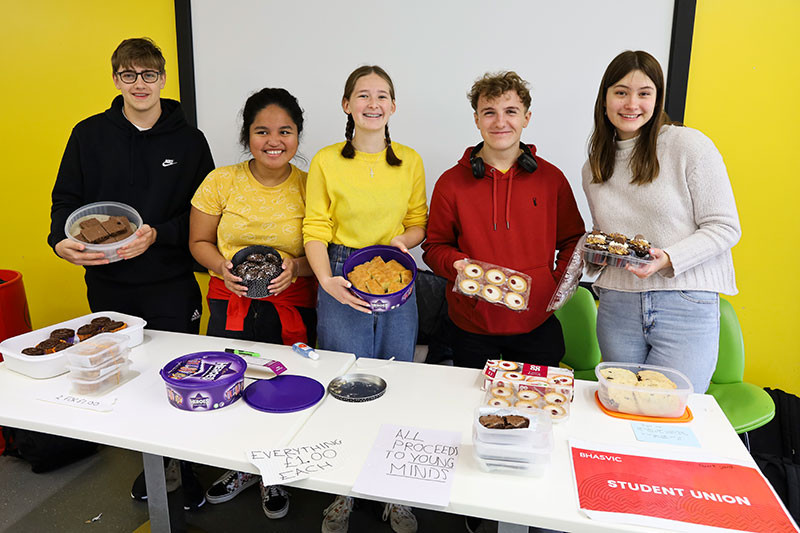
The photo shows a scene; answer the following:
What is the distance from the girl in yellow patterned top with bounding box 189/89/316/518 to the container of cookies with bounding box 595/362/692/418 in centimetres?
117

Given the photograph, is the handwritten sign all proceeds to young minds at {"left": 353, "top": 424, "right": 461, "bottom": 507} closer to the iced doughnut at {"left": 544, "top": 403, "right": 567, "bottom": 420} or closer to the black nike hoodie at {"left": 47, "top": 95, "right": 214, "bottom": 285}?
the iced doughnut at {"left": 544, "top": 403, "right": 567, "bottom": 420}

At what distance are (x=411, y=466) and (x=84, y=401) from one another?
984 mm

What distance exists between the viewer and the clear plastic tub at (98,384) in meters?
1.58

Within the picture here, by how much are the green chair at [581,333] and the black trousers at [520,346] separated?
58 cm

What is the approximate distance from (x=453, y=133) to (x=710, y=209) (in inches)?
56.4

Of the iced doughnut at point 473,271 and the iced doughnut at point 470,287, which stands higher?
the iced doughnut at point 473,271

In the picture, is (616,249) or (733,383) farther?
(733,383)

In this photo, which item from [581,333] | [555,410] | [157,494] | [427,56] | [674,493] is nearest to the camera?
[674,493]

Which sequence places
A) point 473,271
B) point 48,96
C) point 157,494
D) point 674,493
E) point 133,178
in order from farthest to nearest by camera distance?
point 48,96 < point 133,178 < point 473,271 < point 157,494 < point 674,493

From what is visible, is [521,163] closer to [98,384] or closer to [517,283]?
[517,283]

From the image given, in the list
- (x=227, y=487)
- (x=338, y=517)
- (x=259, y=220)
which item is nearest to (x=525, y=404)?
(x=338, y=517)

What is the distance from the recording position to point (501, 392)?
1551 millimetres

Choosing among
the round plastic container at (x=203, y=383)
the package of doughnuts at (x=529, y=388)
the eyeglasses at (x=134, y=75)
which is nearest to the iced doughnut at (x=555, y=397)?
the package of doughnuts at (x=529, y=388)

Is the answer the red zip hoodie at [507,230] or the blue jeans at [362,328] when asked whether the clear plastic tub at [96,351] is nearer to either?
the blue jeans at [362,328]
